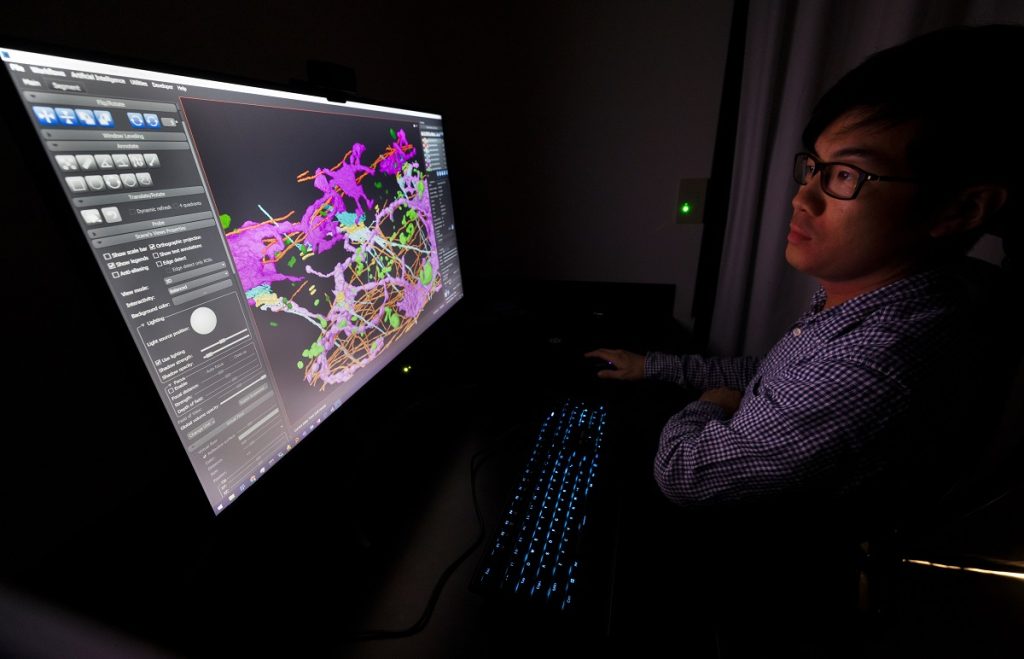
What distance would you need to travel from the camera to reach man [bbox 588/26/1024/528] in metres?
0.55

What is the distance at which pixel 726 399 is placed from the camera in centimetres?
87

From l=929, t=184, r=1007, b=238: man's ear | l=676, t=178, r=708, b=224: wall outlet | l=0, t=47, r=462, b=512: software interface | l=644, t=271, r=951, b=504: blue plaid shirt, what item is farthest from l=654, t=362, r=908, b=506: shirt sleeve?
l=676, t=178, r=708, b=224: wall outlet

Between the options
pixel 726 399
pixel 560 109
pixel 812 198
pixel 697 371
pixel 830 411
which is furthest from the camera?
pixel 560 109

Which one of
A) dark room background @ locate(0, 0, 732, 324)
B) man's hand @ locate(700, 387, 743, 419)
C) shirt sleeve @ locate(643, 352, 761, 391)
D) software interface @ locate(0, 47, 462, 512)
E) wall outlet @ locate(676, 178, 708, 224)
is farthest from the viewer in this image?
wall outlet @ locate(676, 178, 708, 224)

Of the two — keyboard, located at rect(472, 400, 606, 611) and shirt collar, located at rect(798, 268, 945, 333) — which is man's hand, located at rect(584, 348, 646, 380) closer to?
keyboard, located at rect(472, 400, 606, 611)

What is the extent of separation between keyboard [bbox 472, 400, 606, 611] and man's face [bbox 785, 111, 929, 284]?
47cm

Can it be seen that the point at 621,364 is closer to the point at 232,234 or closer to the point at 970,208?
the point at 970,208

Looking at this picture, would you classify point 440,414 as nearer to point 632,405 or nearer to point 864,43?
point 632,405

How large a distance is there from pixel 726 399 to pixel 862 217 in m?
0.40

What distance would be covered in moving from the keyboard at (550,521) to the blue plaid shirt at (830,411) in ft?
0.45

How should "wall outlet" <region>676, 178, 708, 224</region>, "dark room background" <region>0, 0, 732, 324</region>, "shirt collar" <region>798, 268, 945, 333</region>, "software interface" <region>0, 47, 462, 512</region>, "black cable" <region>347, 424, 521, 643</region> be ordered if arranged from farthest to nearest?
1. "wall outlet" <region>676, 178, 708, 224</region>
2. "dark room background" <region>0, 0, 732, 324</region>
3. "shirt collar" <region>798, 268, 945, 333</region>
4. "black cable" <region>347, 424, 521, 643</region>
5. "software interface" <region>0, 47, 462, 512</region>

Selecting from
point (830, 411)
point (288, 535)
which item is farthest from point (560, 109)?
point (288, 535)

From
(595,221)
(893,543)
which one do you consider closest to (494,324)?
(595,221)

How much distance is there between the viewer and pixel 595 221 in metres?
1.49
